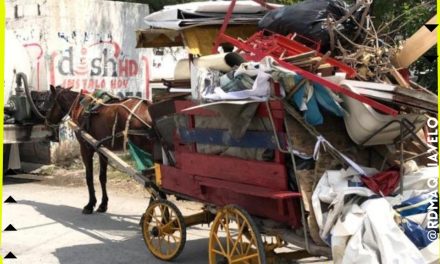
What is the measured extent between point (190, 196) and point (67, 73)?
27.2 ft

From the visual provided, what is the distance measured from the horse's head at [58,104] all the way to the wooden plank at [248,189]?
4545 millimetres

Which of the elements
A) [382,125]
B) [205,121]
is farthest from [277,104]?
[205,121]

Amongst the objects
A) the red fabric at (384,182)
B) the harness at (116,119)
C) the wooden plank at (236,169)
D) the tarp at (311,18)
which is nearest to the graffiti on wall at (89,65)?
the harness at (116,119)

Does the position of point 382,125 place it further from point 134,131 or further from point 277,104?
point 134,131

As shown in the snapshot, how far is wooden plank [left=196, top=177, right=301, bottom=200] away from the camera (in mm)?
3828

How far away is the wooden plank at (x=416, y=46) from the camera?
11.8ft

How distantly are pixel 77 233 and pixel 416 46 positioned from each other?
4940mm

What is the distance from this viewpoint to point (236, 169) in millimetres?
4426

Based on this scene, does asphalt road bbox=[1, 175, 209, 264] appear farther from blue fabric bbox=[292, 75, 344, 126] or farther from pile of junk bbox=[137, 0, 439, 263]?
blue fabric bbox=[292, 75, 344, 126]

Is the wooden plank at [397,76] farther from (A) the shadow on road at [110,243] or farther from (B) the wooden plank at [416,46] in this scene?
(A) the shadow on road at [110,243]

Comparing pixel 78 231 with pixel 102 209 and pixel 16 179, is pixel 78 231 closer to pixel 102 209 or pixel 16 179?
pixel 102 209

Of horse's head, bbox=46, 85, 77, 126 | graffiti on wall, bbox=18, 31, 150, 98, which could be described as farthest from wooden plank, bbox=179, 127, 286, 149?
graffiti on wall, bbox=18, 31, 150, 98

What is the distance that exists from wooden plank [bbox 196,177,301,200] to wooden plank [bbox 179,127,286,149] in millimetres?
314

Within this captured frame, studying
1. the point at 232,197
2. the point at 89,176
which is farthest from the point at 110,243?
the point at 232,197
